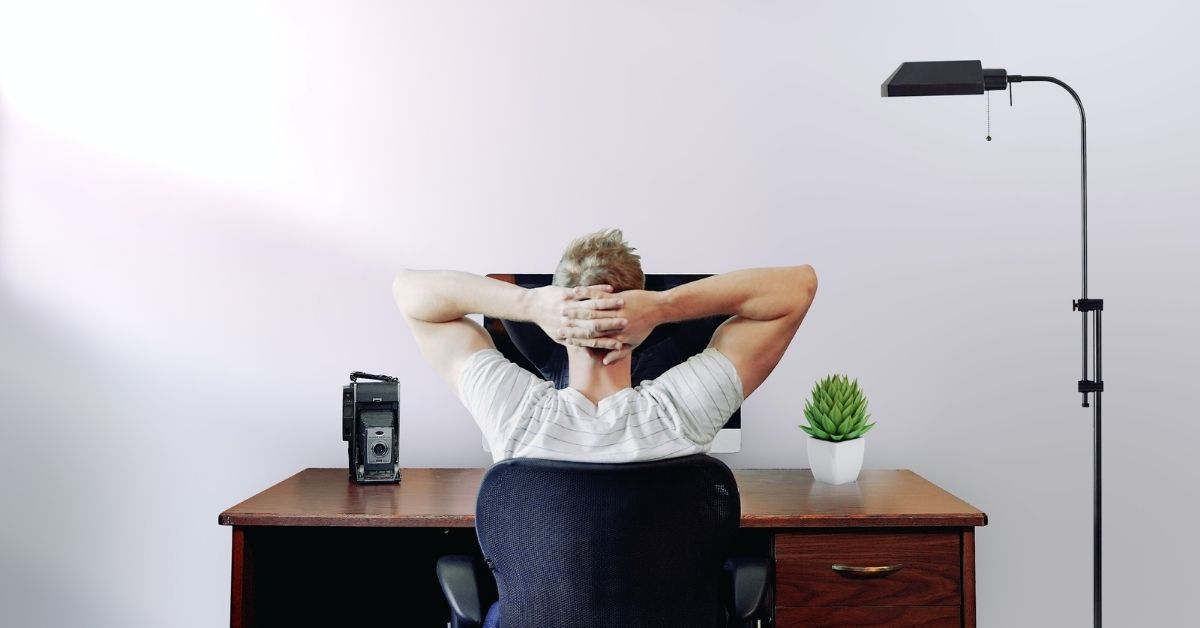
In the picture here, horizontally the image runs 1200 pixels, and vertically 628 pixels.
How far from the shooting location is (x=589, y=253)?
153 centimetres

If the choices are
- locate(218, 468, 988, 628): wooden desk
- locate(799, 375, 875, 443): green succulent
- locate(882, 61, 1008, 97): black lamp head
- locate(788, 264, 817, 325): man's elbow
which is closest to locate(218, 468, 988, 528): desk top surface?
locate(218, 468, 988, 628): wooden desk

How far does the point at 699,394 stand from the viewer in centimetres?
148

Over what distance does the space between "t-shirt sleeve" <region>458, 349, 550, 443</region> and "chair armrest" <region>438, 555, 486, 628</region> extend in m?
0.23

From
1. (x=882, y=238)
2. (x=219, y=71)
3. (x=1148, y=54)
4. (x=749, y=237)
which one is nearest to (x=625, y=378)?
(x=749, y=237)

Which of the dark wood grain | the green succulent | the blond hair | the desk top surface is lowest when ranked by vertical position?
the dark wood grain

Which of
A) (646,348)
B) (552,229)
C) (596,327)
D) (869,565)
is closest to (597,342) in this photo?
(596,327)

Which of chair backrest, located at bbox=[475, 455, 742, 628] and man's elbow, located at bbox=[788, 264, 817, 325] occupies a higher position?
man's elbow, located at bbox=[788, 264, 817, 325]

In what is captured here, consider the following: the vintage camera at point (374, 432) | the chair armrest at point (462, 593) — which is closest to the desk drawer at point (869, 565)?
the chair armrest at point (462, 593)

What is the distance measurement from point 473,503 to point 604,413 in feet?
2.22

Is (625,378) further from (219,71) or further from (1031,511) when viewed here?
(219,71)

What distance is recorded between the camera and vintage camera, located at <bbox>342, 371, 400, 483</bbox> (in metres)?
2.24

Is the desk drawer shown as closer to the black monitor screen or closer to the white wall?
the black monitor screen

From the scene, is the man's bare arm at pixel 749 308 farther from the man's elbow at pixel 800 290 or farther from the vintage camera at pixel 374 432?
the vintage camera at pixel 374 432

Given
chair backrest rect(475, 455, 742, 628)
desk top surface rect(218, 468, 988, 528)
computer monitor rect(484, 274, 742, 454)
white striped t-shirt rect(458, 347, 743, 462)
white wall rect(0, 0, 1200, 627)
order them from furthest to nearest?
white wall rect(0, 0, 1200, 627) → computer monitor rect(484, 274, 742, 454) → desk top surface rect(218, 468, 988, 528) → white striped t-shirt rect(458, 347, 743, 462) → chair backrest rect(475, 455, 742, 628)
